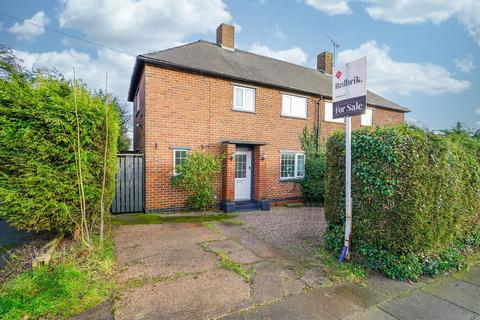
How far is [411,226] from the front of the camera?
3.47 meters

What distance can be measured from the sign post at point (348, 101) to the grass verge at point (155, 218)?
4480 mm

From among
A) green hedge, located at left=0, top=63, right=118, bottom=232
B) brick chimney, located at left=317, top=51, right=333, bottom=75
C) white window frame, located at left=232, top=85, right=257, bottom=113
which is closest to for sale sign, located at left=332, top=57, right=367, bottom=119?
green hedge, located at left=0, top=63, right=118, bottom=232

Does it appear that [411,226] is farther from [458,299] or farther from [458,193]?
[458,193]

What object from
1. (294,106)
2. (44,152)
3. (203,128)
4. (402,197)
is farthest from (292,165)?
(44,152)

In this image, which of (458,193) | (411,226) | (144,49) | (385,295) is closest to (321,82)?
(144,49)

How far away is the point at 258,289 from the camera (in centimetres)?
315

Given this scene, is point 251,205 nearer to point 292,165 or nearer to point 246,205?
point 246,205

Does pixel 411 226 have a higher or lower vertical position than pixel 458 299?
higher

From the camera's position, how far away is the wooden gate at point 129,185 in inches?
314

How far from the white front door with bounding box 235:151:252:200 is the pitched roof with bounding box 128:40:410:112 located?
3.25 meters

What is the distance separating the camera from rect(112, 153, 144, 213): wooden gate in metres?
7.98

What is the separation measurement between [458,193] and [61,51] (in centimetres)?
1415

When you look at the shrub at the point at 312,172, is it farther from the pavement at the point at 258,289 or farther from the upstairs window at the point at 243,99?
the pavement at the point at 258,289

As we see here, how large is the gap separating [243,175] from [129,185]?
450 cm
